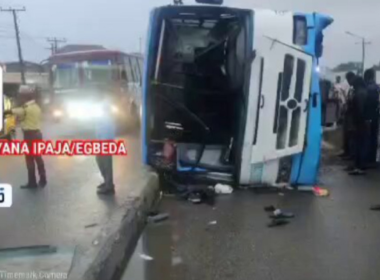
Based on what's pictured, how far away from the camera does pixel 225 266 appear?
523 centimetres

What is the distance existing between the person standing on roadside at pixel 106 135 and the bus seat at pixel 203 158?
1.12 meters

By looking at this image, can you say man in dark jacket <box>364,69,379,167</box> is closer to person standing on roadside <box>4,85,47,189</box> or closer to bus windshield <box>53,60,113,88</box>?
person standing on roadside <box>4,85,47,189</box>

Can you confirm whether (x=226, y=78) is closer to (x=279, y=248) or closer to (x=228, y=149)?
(x=228, y=149)

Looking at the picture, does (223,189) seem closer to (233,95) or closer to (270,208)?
(270,208)

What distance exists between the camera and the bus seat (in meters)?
8.55

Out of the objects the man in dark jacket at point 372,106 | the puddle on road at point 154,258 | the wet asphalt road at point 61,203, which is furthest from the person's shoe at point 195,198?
the man in dark jacket at point 372,106

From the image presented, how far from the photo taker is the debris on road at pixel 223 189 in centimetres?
829

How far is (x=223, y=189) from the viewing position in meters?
8.31

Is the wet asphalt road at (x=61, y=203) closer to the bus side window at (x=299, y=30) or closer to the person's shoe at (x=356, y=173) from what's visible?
the bus side window at (x=299, y=30)

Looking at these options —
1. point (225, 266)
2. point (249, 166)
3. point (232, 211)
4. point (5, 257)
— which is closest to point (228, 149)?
point (249, 166)

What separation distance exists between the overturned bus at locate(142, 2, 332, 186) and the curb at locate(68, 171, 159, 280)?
139cm

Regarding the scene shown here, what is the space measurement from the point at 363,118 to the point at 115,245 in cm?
614

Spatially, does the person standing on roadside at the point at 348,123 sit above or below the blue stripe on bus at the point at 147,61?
below

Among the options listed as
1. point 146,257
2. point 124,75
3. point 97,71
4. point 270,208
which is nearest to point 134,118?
point 124,75
